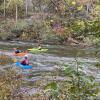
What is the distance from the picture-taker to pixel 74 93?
3.73 metres

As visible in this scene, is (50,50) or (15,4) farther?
(15,4)

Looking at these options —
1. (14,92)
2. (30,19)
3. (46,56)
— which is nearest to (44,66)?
(46,56)

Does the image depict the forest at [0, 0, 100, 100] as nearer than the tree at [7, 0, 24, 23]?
Yes

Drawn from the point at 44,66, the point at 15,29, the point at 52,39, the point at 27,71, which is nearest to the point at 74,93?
the point at 27,71

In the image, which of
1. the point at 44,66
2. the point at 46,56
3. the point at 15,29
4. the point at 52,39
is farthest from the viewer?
the point at 15,29

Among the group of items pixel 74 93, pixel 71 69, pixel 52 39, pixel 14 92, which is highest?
pixel 71 69

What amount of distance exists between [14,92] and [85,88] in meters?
3.22

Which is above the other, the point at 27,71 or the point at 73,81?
the point at 73,81

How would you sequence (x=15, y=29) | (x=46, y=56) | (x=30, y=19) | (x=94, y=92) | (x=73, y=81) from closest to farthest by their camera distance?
1. (x=94, y=92)
2. (x=73, y=81)
3. (x=46, y=56)
4. (x=15, y=29)
5. (x=30, y=19)

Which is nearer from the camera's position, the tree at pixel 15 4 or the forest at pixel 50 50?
the forest at pixel 50 50

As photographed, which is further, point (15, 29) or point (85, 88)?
point (15, 29)

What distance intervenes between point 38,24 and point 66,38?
3.89 metres

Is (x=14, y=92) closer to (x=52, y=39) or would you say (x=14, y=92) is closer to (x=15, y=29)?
(x=52, y=39)

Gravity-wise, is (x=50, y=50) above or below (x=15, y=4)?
below
